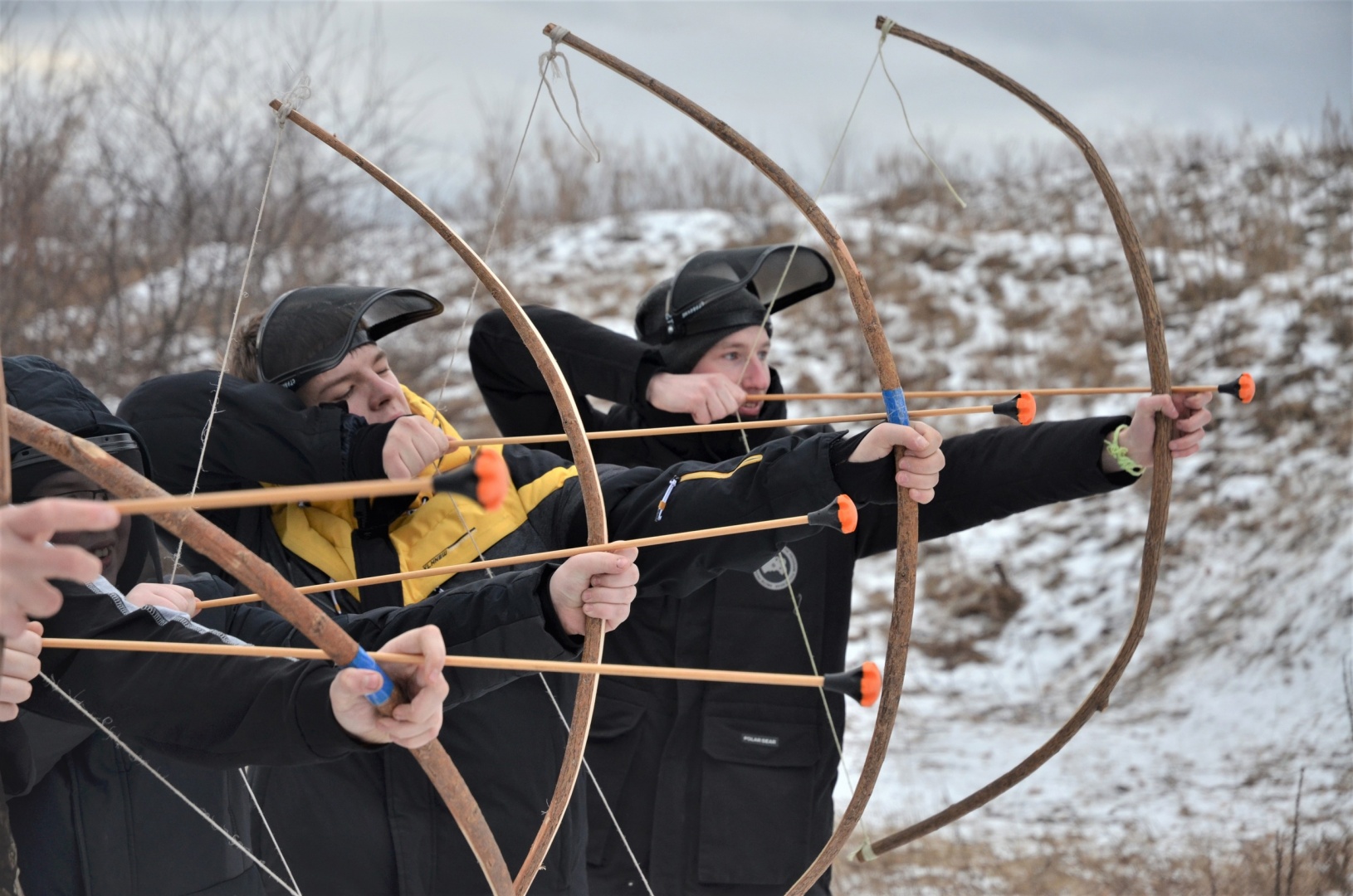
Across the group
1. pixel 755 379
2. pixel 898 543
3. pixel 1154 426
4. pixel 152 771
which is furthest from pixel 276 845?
pixel 1154 426

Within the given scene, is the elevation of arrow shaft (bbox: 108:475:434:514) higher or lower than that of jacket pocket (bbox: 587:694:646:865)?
higher

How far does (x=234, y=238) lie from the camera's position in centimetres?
679

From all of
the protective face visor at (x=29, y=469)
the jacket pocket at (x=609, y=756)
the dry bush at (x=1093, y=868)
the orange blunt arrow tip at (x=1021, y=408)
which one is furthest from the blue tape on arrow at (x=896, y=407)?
the dry bush at (x=1093, y=868)

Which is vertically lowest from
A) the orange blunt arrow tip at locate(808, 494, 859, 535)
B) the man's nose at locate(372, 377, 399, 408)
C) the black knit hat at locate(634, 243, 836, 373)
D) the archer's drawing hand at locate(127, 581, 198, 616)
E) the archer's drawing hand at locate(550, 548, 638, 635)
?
the archer's drawing hand at locate(127, 581, 198, 616)

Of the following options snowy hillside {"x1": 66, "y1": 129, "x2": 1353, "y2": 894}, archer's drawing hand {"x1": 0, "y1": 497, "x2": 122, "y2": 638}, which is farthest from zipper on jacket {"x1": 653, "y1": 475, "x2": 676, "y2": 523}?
snowy hillside {"x1": 66, "y1": 129, "x2": 1353, "y2": 894}

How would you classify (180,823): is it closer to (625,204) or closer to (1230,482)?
(1230,482)

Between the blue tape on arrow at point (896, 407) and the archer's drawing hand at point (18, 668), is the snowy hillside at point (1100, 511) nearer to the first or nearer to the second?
the blue tape on arrow at point (896, 407)

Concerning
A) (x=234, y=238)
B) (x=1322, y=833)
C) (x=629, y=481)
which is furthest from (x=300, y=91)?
(x=234, y=238)

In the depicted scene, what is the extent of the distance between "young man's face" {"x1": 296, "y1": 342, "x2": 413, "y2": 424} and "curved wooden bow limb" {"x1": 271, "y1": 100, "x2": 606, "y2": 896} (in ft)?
0.84

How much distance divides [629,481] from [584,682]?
0.45 meters

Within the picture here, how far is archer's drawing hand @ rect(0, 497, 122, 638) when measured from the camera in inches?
39.4

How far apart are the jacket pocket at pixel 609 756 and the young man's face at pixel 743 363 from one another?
661 millimetres

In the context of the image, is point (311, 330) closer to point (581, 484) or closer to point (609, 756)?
point (581, 484)

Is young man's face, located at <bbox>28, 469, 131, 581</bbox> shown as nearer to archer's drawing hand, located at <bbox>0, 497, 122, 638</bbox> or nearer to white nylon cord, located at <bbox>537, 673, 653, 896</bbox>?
archer's drawing hand, located at <bbox>0, 497, 122, 638</bbox>
